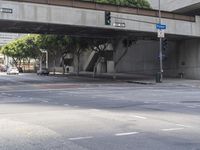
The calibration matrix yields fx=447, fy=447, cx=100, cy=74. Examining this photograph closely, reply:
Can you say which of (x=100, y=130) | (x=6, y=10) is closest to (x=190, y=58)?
(x=6, y=10)

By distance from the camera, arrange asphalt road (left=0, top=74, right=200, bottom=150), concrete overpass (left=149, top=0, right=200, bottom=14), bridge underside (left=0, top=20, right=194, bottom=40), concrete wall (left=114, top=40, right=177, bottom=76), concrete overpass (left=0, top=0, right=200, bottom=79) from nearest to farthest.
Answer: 1. asphalt road (left=0, top=74, right=200, bottom=150)
2. concrete overpass (left=0, top=0, right=200, bottom=79)
3. bridge underside (left=0, top=20, right=194, bottom=40)
4. concrete overpass (left=149, top=0, right=200, bottom=14)
5. concrete wall (left=114, top=40, right=177, bottom=76)

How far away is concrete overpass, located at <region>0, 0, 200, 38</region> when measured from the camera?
38.2 metres

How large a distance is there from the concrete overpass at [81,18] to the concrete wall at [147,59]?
9.03m

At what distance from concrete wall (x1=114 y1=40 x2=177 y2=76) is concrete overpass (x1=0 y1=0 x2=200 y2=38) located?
9030 millimetres

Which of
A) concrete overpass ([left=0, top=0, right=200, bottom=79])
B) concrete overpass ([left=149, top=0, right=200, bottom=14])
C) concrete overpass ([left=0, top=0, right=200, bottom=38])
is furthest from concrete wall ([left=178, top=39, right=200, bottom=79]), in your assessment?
concrete overpass ([left=149, top=0, right=200, bottom=14])

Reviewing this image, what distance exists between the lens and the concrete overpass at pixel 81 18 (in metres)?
38.2

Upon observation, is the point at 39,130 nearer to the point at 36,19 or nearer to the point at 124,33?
the point at 36,19

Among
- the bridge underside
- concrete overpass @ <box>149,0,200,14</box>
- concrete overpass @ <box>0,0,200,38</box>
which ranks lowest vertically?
the bridge underside

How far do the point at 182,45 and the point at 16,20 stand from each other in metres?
26.8

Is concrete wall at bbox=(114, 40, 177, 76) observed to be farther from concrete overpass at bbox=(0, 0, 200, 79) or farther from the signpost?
the signpost

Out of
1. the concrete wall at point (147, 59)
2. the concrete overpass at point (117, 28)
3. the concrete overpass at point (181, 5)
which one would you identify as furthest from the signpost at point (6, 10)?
the concrete wall at point (147, 59)

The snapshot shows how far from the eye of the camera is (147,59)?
65.8m

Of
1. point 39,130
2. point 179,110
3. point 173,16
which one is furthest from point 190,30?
point 39,130

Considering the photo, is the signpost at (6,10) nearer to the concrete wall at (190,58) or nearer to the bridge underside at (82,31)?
the bridge underside at (82,31)
